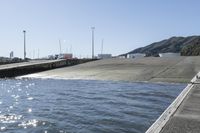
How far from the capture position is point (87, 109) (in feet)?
71.8

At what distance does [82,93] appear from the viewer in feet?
99.4

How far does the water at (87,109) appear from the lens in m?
17.0

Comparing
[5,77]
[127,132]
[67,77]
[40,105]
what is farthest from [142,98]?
[5,77]

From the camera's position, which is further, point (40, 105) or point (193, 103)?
point (40, 105)

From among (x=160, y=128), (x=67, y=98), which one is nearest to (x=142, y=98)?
(x=67, y=98)

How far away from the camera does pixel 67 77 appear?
45.4 m

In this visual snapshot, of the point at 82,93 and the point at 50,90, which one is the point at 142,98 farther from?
the point at 50,90

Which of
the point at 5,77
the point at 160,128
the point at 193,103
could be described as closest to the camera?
the point at 160,128

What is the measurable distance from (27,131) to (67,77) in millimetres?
29210

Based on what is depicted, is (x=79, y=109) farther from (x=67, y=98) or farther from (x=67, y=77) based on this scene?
(x=67, y=77)

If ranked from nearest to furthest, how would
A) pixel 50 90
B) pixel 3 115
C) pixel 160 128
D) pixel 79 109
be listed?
1. pixel 160 128
2. pixel 3 115
3. pixel 79 109
4. pixel 50 90

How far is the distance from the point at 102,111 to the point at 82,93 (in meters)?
9.16

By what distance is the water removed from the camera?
1698 centimetres

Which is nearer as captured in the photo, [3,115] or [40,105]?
[3,115]
